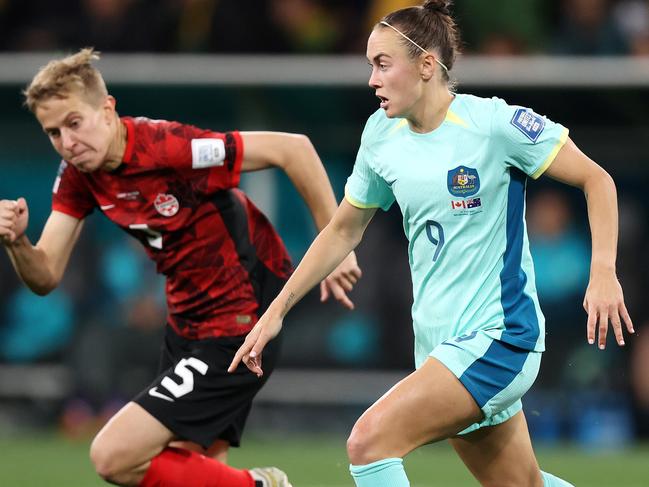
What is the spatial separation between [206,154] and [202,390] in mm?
1016

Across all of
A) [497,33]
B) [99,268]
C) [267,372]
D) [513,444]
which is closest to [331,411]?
[99,268]

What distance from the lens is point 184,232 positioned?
18.6 feet

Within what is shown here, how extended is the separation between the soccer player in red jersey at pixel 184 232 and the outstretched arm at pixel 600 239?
138 centimetres

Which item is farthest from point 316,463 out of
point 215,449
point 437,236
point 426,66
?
point 426,66

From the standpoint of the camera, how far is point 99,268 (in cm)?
1112

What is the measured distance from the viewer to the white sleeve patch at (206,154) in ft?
18.5

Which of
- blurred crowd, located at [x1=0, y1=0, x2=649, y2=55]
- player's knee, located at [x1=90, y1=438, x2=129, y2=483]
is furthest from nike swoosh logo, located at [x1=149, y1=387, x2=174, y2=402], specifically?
blurred crowd, located at [x1=0, y1=0, x2=649, y2=55]

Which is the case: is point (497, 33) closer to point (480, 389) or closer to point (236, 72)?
point (236, 72)

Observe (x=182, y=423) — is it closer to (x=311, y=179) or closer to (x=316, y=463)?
(x=311, y=179)

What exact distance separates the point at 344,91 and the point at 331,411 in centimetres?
273

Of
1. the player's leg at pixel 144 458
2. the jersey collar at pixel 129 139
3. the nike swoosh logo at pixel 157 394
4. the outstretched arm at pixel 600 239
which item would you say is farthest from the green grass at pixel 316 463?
the outstretched arm at pixel 600 239

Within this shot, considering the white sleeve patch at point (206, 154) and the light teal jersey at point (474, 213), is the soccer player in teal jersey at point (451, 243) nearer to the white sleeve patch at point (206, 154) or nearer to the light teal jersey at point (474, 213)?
the light teal jersey at point (474, 213)

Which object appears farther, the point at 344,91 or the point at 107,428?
the point at 344,91

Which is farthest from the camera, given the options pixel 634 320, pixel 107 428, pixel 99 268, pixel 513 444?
pixel 99 268
